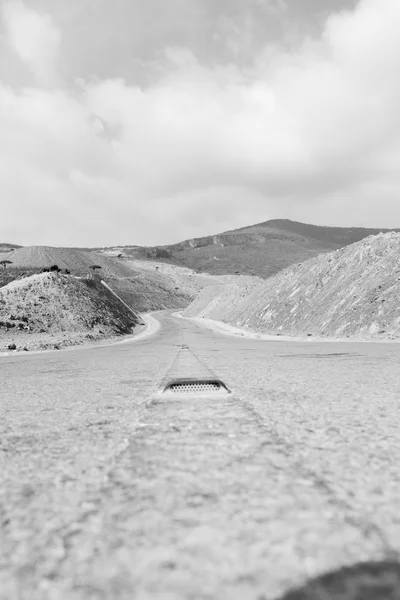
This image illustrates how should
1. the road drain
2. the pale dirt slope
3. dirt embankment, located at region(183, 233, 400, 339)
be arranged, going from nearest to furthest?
the road drain → dirt embankment, located at region(183, 233, 400, 339) → the pale dirt slope

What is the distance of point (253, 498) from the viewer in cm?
196

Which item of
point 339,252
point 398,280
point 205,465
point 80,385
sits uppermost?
point 339,252

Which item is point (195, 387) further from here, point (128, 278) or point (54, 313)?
point (128, 278)

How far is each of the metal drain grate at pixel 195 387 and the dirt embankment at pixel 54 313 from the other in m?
35.4

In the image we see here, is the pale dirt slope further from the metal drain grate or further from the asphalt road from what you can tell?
the asphalt road

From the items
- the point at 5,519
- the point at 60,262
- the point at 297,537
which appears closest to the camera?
the point at 297,537

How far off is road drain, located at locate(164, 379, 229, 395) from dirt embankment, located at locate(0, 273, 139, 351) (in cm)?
3538

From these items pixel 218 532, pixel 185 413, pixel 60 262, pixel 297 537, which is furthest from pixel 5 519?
pixel 60 262

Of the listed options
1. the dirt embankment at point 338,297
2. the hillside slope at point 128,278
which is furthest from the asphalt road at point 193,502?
the hillside slope at point 128,278

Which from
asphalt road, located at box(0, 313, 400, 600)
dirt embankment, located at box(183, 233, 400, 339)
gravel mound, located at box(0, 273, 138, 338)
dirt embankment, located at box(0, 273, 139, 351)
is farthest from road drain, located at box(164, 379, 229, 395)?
gravel mound, located at box(0, 273, 138, 338)

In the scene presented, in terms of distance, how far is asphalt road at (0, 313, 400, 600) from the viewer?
1.39m

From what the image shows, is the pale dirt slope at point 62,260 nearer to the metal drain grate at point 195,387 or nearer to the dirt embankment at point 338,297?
the dirt embankment at point 338,297

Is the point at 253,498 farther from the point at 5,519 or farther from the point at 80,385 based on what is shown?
the point at 80,385

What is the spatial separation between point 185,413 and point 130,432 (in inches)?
31.5
